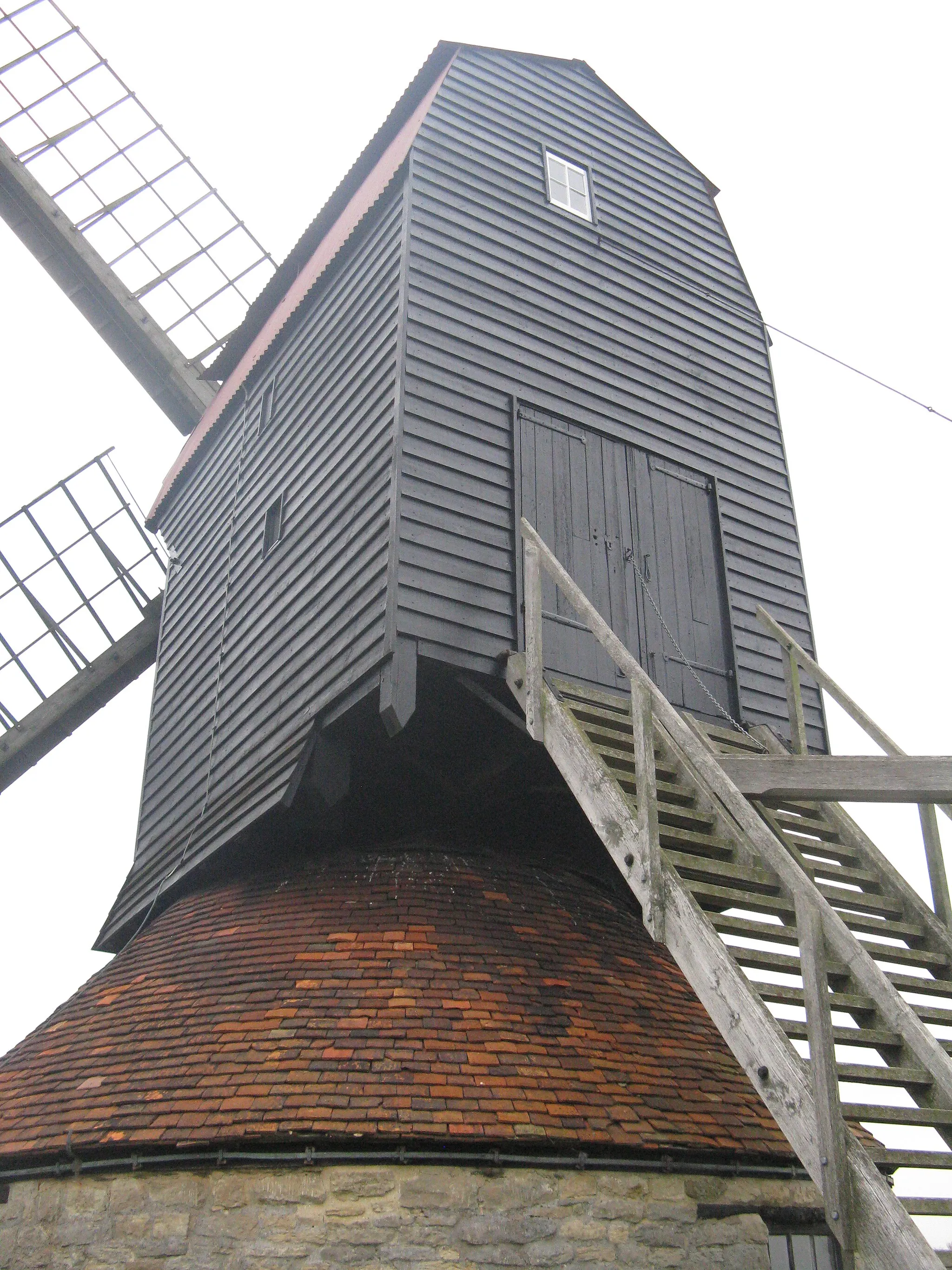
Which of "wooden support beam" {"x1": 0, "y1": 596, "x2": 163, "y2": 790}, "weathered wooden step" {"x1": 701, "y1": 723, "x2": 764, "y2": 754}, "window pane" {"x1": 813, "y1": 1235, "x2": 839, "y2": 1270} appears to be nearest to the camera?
"window pane" {"x1": 813, "y1": 1235, "x2": 839, "y2": 1270}

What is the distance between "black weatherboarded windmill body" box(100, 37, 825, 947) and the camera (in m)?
8.40

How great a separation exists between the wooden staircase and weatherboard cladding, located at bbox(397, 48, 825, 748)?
0.81 metres

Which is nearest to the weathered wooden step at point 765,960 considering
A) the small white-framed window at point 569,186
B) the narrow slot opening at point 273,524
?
the narrow slot opening at point 273,524

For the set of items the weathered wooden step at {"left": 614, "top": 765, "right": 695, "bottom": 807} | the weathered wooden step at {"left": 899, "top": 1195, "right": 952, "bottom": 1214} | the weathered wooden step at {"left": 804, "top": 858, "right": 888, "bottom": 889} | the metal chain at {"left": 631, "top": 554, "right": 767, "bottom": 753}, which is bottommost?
the weathered wooden step at {"left": 899, "top": 1195, "right": 952, "bottom": 1214}

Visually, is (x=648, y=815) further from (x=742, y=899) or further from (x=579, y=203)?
(x=579, y=203)

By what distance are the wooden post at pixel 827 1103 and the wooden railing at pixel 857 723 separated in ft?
3.43

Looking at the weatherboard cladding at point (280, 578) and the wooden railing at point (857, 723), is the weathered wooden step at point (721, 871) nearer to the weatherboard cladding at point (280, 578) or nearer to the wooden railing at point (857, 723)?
the wooden railing at point (857, 723)

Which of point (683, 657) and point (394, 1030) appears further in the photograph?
point (683, 657)

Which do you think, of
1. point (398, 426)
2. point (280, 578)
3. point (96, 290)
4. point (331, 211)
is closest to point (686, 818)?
point (398, 426)

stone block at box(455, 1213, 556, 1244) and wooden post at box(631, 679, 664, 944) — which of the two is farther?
stone block at box(455, 1213, 556, 1244)

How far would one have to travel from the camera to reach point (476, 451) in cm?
873

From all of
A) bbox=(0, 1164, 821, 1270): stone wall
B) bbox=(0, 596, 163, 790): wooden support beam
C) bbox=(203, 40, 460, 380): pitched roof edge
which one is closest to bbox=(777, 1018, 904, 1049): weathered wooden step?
bbox=(0, 1164, 821, 1270): stone wall

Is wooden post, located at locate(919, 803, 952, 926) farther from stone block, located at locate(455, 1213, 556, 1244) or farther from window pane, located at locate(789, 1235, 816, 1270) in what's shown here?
stone block, located at locate(455, 1213, 556, 1244)

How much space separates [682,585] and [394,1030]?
4.36 meters
